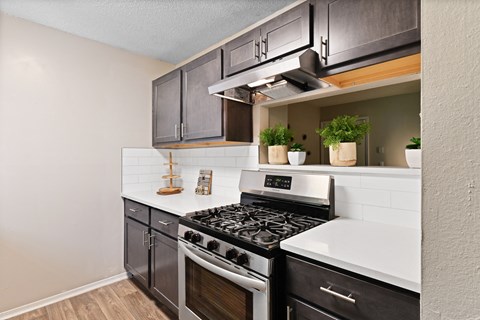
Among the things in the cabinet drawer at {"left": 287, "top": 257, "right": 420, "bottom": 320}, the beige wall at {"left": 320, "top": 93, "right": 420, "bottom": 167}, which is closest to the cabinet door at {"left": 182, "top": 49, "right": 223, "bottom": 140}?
the cabinet drawer at {"left": 287, "top": 257, "right": 420, "bottom": 320}

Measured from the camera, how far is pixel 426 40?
47cm

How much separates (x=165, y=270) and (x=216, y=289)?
72 centimetres

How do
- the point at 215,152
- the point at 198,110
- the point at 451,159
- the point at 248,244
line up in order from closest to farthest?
the point at 451,159
the point at 248,244
the point at 198,110
the point at 215,152

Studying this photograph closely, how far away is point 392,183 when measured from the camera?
133 cm

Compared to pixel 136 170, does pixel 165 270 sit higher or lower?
lower

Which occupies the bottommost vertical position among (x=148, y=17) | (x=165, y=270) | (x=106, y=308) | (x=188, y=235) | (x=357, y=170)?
(x=106, y=308)

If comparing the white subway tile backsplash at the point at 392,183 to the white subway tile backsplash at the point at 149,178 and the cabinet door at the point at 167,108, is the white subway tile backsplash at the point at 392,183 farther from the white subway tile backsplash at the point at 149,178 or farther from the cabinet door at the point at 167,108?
the white subway tile backsplash at the point at 149,178

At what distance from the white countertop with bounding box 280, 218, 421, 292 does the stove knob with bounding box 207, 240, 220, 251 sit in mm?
378

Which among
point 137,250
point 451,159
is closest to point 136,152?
point 137,250

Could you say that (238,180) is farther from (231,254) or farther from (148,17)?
(148,17)

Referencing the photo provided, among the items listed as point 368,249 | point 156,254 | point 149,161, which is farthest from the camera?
point 149,161

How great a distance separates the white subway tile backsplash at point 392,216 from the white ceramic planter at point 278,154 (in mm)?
643

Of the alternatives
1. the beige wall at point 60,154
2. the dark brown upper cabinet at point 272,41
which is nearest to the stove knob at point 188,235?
the dark brown upper cabinet at point 272,41

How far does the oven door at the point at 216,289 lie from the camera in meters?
1.09
